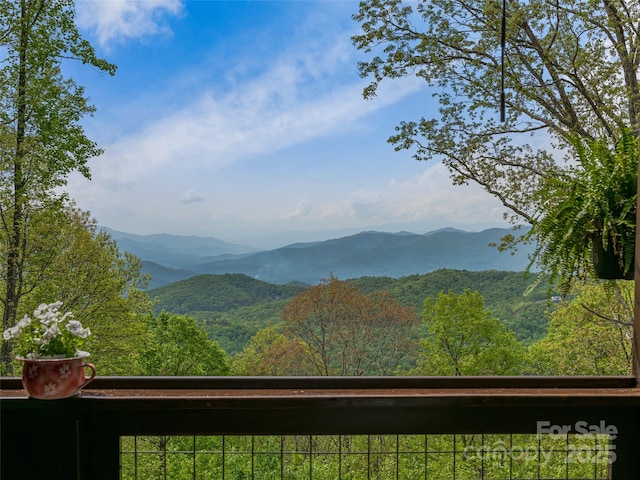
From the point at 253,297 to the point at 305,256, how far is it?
0.68 meters

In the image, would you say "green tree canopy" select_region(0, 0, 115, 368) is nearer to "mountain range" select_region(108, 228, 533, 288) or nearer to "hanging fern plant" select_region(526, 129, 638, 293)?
"mountain range" select_region(108, 228, 533, 288)

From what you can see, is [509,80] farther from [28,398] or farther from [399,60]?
[28,398]

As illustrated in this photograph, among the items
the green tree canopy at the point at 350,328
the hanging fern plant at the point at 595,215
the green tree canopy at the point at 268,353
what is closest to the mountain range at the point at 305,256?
the green tree canopy at the point at 350,328

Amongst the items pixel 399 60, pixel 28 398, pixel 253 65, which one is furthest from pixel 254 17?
pixel 28 398

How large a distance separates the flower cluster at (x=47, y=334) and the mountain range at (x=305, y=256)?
3594 mm

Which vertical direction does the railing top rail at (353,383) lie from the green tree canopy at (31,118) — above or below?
below

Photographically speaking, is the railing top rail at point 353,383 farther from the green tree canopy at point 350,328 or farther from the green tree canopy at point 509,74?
the green tree canopy at point 350,328

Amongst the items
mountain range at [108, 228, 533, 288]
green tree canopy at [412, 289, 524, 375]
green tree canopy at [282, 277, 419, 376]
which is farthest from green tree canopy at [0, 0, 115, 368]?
green tree canopy at [412, 289, 524, 375]

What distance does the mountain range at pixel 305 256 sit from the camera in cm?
475

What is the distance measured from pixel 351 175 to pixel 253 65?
1.39m

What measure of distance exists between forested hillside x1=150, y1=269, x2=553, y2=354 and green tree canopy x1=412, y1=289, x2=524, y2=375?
0.10 m

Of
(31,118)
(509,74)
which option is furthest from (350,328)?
(31,118)

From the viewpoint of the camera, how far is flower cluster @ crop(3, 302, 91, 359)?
49.4 inches

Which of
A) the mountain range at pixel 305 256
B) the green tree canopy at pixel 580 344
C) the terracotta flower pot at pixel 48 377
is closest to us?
the terracotta flower pot at pixel 48 377
